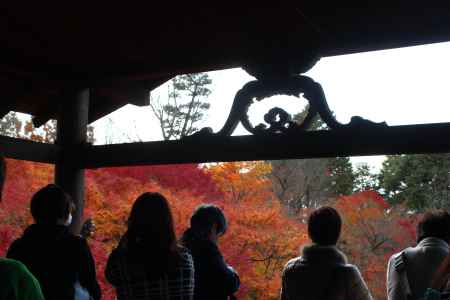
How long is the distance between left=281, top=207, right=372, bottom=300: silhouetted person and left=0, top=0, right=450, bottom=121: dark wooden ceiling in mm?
904

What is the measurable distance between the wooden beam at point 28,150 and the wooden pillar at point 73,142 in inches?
2.7

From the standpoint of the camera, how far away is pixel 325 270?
6.38 feet

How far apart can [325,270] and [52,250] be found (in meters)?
1.00

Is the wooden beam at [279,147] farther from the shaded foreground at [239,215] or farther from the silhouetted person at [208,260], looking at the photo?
the shaded foreground at [239,215]

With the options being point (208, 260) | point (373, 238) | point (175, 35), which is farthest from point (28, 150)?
point (373, 238)

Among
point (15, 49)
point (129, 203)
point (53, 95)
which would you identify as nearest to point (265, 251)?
point (129, 203)

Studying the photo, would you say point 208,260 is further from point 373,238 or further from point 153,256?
point 373,238

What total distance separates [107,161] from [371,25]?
158 cm

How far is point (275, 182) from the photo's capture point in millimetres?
9992

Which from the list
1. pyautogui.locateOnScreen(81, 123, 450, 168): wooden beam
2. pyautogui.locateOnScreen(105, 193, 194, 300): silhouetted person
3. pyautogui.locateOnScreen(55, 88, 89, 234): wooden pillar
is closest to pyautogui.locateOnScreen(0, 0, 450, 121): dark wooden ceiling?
pyautogui.locateOnScreen(55, 88, 89, 234): wooden pillar

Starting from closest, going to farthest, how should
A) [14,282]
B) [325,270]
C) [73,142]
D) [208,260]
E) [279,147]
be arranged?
[14,282], [325,270], [208,260], [279,147], [73,142]

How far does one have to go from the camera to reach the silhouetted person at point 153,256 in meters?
1.73

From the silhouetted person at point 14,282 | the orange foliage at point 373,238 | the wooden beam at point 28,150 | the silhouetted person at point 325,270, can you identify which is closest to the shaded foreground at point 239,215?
the orange foliage at point 373,238

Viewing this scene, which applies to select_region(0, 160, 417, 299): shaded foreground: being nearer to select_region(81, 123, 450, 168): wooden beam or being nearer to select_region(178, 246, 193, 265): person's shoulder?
select_region(81, 123, 450, 168): wooden beam
